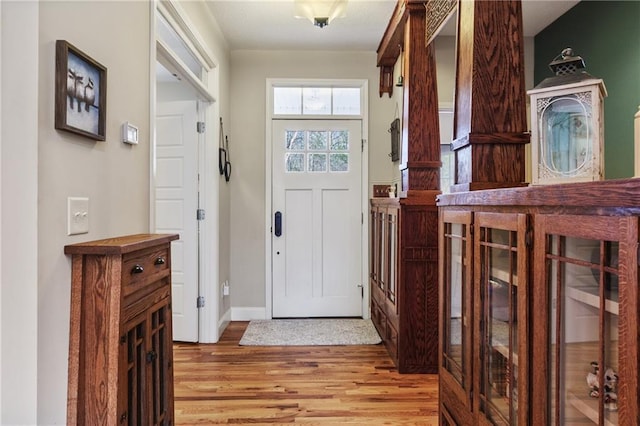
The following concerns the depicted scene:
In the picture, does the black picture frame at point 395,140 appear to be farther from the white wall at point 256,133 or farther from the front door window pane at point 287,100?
the front door window pane at point 287,100

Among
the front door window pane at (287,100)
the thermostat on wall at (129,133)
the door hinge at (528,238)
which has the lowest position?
the door hinge at (528,238)

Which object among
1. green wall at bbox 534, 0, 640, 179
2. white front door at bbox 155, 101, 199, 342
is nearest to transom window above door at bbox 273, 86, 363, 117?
white front door at bbox 155, 101, 199, 342

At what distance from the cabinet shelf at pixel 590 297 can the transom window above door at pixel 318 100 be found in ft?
11.1

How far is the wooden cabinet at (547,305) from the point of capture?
2.41 ft

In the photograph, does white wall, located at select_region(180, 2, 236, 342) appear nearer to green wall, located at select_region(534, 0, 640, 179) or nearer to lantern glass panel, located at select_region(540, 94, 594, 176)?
lantern glass panel, located at select_region(540, 94, 594, 176)

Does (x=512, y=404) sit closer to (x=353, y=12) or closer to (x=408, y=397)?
(x=408, y=397)

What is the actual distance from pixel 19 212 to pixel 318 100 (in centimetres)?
325

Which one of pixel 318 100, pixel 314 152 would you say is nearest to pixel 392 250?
pixel 314 152

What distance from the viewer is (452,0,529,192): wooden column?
1.48 metres

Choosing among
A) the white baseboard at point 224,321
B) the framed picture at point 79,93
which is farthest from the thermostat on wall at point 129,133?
the white baseboard at point 224,321

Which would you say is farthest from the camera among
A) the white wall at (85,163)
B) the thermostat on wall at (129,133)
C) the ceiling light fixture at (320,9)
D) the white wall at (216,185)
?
the white wall at (216,185)

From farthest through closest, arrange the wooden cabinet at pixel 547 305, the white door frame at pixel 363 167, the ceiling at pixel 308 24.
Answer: the white door frame at pixel 363 167
the ceiling at pixel 308 24
the wooden cabinet at pixel 547 305

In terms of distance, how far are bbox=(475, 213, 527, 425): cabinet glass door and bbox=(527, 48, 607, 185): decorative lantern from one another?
0.25 meters

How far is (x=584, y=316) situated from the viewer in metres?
0.88
